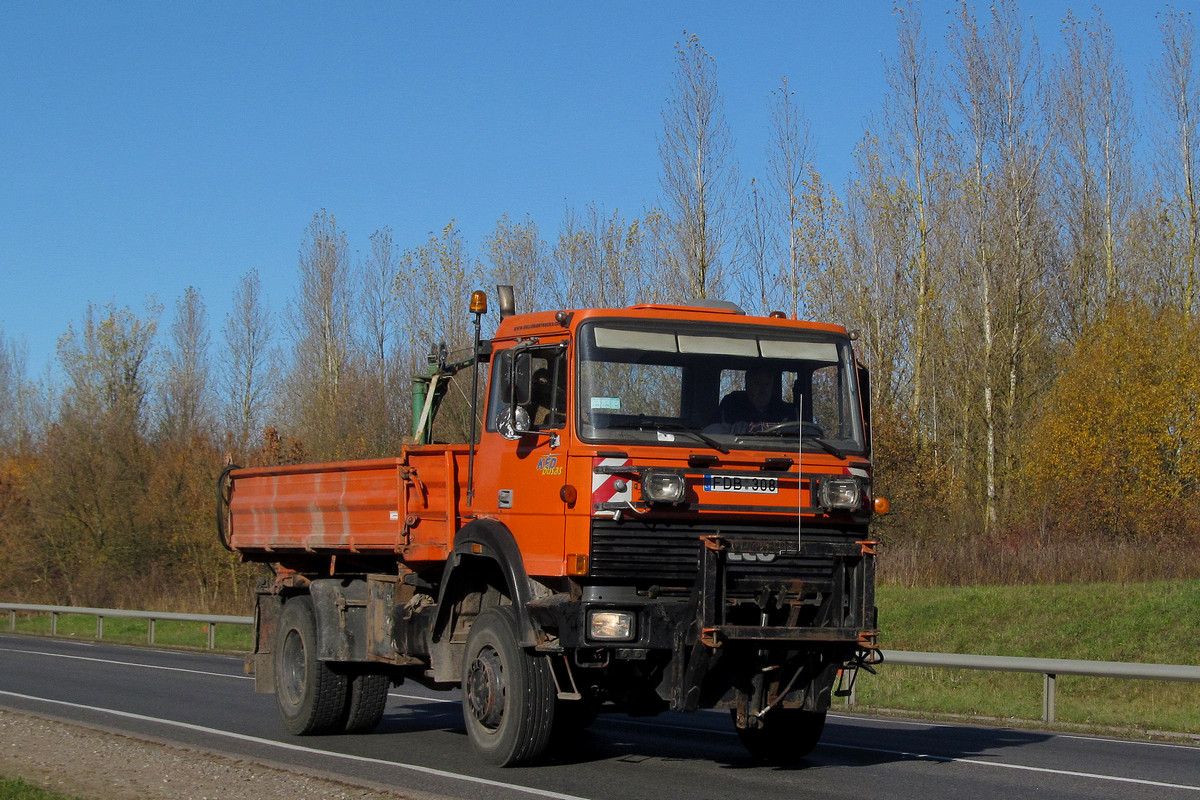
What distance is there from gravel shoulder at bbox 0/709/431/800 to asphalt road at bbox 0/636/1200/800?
0.49m

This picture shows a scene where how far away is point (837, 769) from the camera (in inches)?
381

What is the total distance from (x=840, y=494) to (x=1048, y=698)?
6367 millimetres

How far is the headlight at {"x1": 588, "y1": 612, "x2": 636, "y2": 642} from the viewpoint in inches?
332

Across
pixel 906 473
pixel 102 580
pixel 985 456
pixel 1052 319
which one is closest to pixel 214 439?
pixel 102 580

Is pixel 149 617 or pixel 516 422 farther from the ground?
pixel 516 422

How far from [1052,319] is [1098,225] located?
4.06 m

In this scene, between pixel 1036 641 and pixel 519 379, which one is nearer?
pixel 519 379

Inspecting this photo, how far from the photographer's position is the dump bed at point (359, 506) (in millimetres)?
10281

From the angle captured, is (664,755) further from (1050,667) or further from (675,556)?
(1050,667)

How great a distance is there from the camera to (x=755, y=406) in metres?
9.27

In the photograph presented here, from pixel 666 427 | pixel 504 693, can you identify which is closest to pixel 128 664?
pixel 504 693

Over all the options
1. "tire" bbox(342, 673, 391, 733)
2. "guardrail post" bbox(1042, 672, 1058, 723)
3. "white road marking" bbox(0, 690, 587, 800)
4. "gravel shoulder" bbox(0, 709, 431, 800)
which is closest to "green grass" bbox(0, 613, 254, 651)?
"white road marking" bbox(0, 690, 587, 800)

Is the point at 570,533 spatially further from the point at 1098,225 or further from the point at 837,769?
the point at 1098,225

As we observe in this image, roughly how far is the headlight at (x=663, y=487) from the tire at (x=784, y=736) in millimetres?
2517
